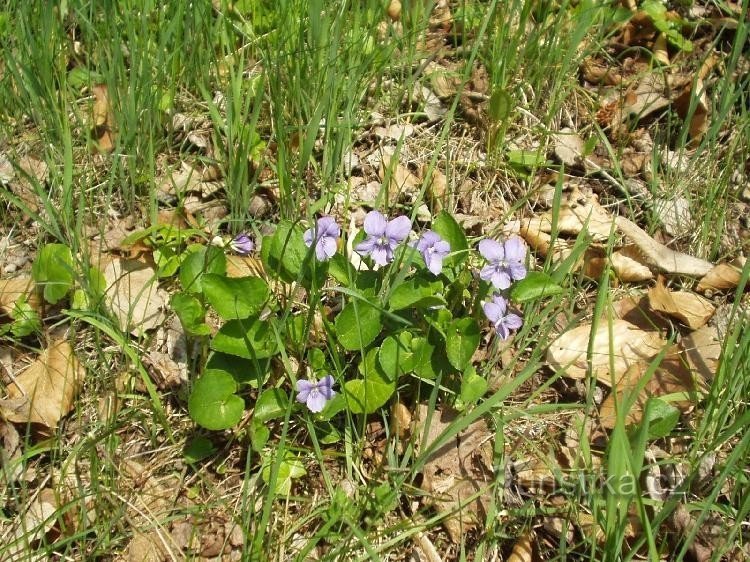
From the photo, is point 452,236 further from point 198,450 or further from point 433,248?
point 198,450

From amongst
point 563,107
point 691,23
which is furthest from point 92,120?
point 691,23

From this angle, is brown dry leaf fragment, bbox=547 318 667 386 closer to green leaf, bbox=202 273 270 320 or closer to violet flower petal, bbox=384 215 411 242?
violet flower petal, bbox=384 215 411 242

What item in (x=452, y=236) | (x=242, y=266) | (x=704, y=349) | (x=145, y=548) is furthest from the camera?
(x=242, y=266)

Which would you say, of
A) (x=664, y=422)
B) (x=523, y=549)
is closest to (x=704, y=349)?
(x=664, y=422)

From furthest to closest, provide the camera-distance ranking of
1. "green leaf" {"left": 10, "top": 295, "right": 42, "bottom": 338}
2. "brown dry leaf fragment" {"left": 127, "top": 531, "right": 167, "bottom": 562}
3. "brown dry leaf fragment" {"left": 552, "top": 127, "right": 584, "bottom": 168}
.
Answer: "brown dry leaf fragment" {"left": 552, "top": 127, "right": 584, "bottom": 168}, "green leaf" {"left": 10, "top": 295, "right": 42, "bottom": 338}, "brown dry leaf fragment" {"left": 127, "top": 531, "right": 167, "bottom": 562}

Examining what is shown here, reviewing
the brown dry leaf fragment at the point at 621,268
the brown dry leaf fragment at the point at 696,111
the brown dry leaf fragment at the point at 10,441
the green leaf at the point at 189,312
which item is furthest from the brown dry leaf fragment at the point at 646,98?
the brown dry leaf fragment at the point at 10,441

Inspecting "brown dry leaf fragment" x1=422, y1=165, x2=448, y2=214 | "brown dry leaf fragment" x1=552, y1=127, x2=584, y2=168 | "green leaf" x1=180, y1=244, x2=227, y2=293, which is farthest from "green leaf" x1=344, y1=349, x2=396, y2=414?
"brown dry leaf fragment" x1=552, y1=127, x2=584, y2=168

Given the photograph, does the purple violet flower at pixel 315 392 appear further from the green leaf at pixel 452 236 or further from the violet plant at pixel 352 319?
the green leaf at pixel 452 236
